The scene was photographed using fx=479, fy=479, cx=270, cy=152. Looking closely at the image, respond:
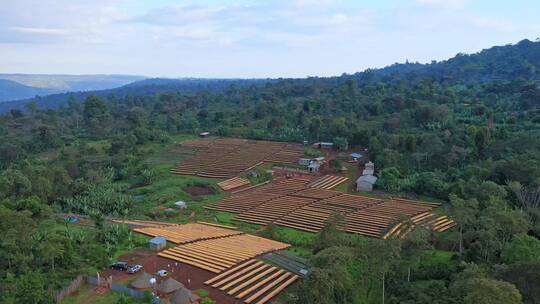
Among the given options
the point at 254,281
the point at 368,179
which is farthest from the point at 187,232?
the point at 368,179

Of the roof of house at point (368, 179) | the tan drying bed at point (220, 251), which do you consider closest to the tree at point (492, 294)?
the tan drying bed at point (220, 251)

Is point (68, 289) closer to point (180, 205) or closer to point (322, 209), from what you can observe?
point (180, 205)

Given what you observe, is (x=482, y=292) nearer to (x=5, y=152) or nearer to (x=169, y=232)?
(x=169, y=232)

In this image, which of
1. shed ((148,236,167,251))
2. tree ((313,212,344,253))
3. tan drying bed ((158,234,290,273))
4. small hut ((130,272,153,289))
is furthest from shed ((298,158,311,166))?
small hut ((130,272,153,289))

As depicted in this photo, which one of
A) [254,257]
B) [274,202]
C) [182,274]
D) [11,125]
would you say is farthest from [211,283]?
[11,125]

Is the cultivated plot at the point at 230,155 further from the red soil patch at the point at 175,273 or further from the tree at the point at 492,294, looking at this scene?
the tree at the point at 492,294

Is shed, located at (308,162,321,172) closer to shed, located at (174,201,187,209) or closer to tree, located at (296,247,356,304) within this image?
shed, located at (174,201,187,209)
